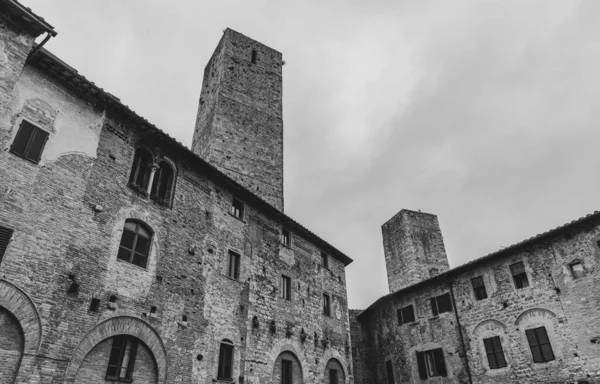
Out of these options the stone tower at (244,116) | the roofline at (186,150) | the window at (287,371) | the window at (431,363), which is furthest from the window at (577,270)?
the stone tower at (244,116)

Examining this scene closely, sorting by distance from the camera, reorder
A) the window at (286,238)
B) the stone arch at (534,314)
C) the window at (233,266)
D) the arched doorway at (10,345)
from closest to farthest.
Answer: the arched doorway at (10,345)
the window at (233,266)
the stone arch at (534,314)
the window at (286,238)

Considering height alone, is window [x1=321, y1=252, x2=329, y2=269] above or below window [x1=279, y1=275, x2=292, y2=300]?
above

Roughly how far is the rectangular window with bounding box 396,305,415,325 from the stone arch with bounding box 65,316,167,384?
14.7 meters

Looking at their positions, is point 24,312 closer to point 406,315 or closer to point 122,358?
point 122,358

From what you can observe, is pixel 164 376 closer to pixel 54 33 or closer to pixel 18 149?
pixel 18 149

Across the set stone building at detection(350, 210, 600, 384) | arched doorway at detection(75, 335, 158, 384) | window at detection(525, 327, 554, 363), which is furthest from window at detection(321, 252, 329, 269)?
arched doorway at detection(75, 335, 158, 384)

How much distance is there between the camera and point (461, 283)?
19.3 m

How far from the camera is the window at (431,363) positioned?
18953 millimetres

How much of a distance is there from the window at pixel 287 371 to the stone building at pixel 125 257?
40 millimetres

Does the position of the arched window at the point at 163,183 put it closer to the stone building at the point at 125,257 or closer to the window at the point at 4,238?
the stone building at the point at 125,257

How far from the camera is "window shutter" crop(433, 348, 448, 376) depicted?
18.8 metres

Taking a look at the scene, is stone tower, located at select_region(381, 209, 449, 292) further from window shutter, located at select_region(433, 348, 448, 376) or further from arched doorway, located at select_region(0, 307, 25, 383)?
arched doorway, located at select_region(0, 307, 25, 383)

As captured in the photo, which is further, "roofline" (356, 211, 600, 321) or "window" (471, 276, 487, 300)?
"window" (471, 276, 487, 300)

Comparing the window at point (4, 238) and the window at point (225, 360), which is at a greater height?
the window at point (4, 238)
